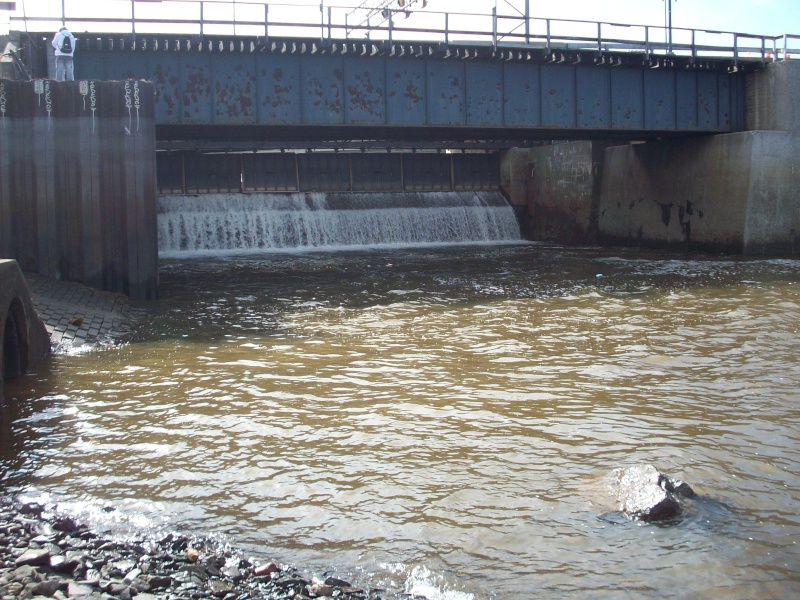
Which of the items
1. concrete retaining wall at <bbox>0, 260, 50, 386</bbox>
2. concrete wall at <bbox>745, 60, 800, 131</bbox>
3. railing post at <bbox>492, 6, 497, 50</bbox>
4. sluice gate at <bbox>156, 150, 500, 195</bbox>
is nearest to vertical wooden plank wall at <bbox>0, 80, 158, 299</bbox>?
concrete retaining wall at <bbox>0, 260, 50, 386</bbox>

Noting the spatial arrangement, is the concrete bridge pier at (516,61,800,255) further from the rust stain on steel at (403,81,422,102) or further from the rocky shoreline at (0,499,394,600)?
the rocky shoreline at (0,499,394,600)

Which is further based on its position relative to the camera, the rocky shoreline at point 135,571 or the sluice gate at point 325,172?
the sluice gate at point 325,172

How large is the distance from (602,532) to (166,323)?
42.4 feet

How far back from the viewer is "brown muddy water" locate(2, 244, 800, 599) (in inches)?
261

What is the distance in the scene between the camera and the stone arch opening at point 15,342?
41.5ft

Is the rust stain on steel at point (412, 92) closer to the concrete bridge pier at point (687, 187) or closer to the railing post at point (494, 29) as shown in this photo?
the railing post at point (494, 29)

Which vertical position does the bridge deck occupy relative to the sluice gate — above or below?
above

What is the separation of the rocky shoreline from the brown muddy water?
14.2 inches

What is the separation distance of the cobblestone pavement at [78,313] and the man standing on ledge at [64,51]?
21.0ft

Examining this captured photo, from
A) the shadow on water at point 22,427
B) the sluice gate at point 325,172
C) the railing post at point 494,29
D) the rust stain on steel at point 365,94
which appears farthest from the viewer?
the sluice gate at point 325,172

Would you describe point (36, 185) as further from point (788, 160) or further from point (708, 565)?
point (788, 160)

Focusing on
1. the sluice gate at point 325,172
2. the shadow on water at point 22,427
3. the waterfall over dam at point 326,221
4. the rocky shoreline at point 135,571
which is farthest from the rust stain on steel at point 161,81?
the rocky shoreline at point 135,571

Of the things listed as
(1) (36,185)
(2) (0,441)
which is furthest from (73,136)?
(2) (0,441)

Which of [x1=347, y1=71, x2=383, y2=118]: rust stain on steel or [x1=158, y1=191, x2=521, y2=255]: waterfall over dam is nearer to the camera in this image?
[x1=347, y1=71, x2=383, y2=118]: rust stain on steel
